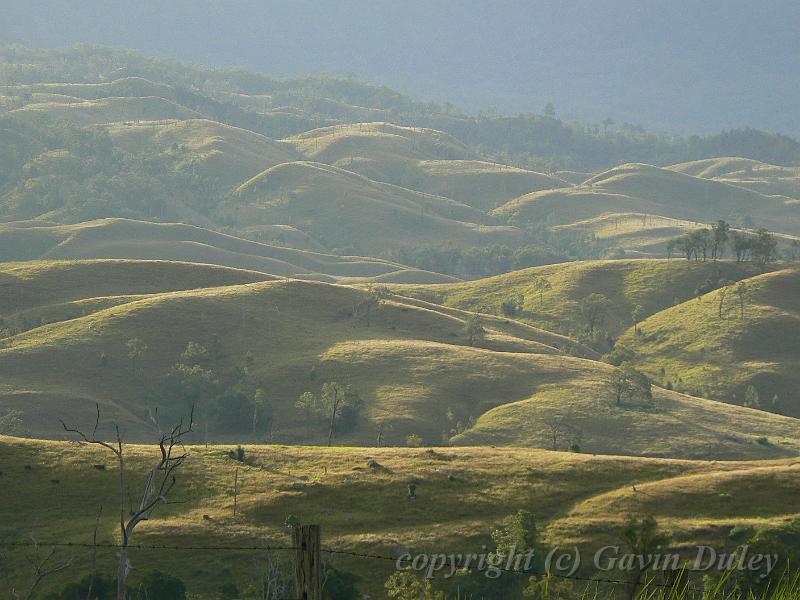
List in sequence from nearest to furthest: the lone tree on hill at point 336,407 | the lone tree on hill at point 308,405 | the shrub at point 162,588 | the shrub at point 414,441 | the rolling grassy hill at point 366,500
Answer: the shrub at point 162,588
the rolling grassy hill at point 366,500
the shrub at point 414,441
the lone tree on hill at point 336,407
the lone tree on hill at point 308,405

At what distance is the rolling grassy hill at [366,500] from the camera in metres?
93.9

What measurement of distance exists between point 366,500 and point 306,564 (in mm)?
89779

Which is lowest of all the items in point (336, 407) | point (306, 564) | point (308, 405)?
point (308, 405)

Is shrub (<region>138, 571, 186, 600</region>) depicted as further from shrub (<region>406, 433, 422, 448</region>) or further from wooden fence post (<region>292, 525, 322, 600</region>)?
shrub (<region>406, 433, 422, 448</region>)

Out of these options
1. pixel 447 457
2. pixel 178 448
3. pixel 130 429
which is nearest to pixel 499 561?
pixel 447 457

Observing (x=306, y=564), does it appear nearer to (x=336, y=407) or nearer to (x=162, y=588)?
(x=162, y=588)

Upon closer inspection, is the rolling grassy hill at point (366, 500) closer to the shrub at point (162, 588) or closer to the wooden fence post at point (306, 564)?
the shrub at point (162, 588)

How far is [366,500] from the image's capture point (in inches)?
4222

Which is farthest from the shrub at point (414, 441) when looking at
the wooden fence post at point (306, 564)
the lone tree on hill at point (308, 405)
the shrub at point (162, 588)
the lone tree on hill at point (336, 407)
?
the wooden fence post at point (306, 564)

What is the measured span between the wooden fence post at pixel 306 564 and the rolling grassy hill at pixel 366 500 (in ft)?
220

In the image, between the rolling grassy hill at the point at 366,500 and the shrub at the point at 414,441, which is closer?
the rolling grassy hill at the point at 366,500

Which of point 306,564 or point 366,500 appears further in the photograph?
point 366,500

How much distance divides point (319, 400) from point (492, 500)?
93.2m

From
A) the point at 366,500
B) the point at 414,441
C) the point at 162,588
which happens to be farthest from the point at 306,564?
the point at 414,441
